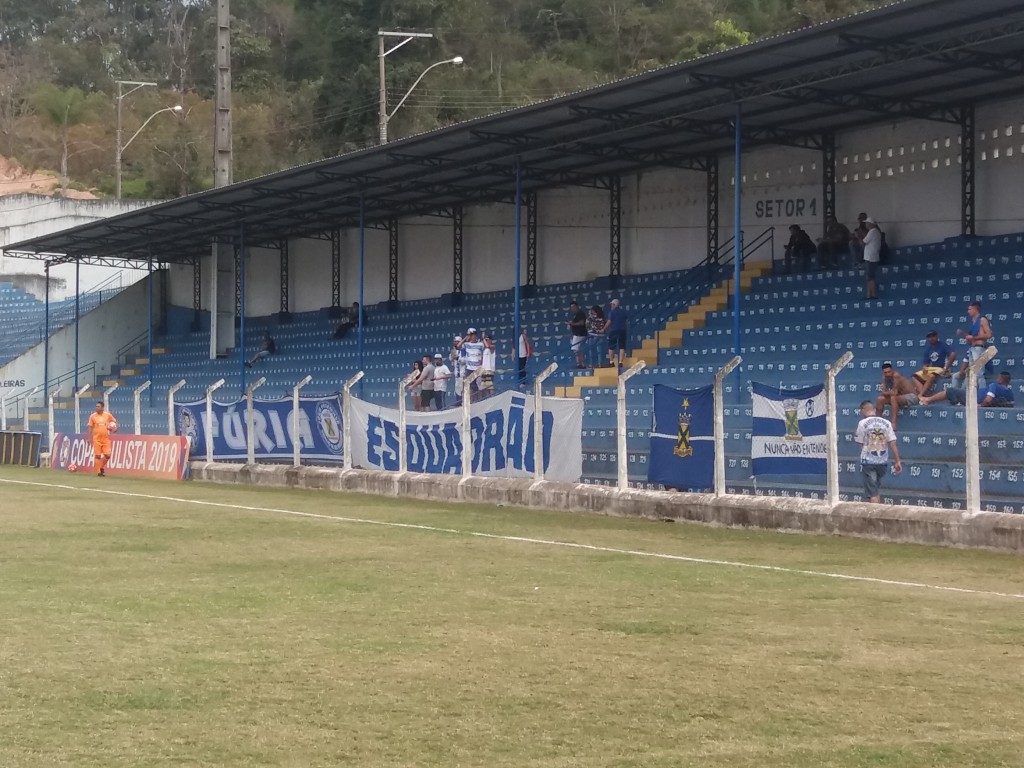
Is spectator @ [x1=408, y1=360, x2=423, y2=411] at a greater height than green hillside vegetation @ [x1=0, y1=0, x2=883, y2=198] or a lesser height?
lesser

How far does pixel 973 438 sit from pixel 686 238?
18.2 meters

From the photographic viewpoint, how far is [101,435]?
30.3m

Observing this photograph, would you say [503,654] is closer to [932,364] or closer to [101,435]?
[932,364]

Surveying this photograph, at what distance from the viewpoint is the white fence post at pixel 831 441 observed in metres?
15.3

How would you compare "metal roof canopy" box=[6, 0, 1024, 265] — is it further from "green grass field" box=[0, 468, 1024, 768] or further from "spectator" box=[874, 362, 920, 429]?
"green grass field" box=[0, 468, 1024, 768]

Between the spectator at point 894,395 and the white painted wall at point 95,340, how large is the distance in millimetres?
34554

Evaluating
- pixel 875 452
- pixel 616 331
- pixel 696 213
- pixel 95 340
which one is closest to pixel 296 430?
pixel 616 331

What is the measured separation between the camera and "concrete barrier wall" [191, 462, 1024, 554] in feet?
46.2

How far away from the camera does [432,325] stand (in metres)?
36.5

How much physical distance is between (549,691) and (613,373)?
19671 millimetres

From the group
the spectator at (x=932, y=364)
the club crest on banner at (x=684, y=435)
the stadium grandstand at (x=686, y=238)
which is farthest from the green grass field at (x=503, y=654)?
the stadium grandstand at (x=686, y=238)

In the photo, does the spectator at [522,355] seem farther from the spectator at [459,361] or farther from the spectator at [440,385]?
the spectator at [440,385]

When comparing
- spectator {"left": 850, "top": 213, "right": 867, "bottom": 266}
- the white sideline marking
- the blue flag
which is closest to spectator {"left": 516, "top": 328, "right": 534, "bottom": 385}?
spectator {"left": 850, "top": 213, "right": 867, "bottom": 266}

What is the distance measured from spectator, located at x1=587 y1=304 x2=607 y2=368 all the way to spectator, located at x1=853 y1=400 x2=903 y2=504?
13.2m
